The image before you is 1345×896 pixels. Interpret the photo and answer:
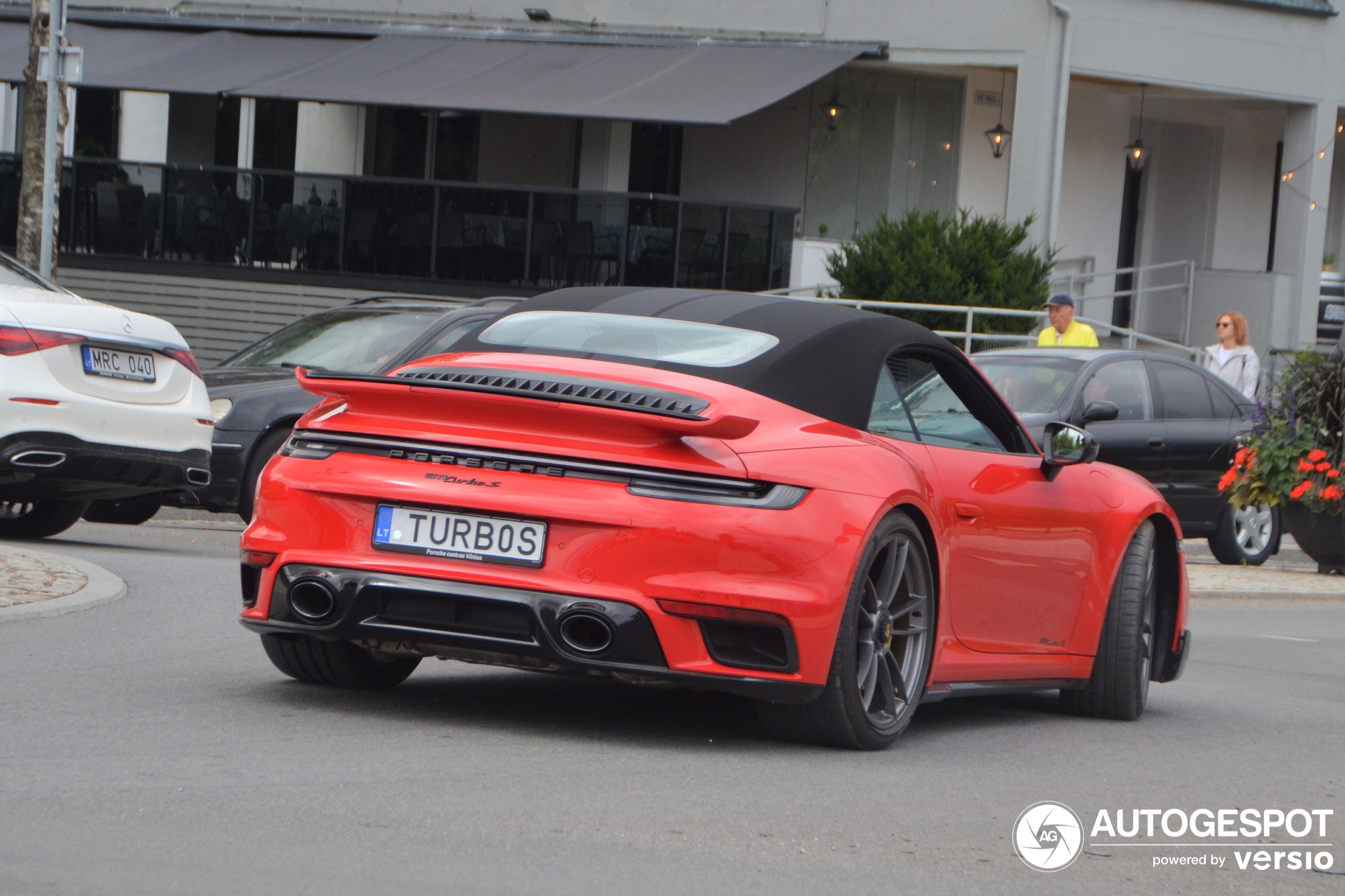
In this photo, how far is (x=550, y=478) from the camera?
208 inches

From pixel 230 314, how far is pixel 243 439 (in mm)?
14009

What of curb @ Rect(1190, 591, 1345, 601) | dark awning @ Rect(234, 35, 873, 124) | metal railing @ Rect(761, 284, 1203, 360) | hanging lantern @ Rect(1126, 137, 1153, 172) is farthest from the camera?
hanging lantern @ Rect(1126, 137, 1153, 172)

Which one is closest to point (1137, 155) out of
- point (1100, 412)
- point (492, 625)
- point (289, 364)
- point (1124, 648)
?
point (1100, 412)

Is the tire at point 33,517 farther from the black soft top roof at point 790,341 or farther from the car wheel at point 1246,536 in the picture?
the car wheel at point 1246,536

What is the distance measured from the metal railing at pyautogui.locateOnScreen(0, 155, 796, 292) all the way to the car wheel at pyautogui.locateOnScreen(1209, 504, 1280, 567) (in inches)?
376

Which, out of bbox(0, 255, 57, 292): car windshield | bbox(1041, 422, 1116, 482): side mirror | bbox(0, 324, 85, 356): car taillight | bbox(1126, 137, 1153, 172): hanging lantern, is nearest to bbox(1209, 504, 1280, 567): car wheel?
bbox(1041, 422, 1116, 482): side mirror

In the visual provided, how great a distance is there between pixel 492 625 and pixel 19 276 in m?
5.54

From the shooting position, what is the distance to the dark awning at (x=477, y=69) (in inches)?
901

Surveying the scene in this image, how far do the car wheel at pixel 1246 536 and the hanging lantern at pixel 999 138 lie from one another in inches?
432

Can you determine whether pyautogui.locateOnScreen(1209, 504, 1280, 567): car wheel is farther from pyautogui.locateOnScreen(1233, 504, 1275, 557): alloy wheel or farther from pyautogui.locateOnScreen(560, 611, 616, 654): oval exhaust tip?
pyautogui.locateOnScreen(560, 611, 616, 654): oval exhaust tip

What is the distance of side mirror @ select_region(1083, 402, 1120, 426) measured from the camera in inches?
541

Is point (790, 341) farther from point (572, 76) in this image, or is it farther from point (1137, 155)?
point (1137, 155)

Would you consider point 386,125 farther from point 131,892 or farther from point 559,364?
point 131,892

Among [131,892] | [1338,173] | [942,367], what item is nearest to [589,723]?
[942,367]
